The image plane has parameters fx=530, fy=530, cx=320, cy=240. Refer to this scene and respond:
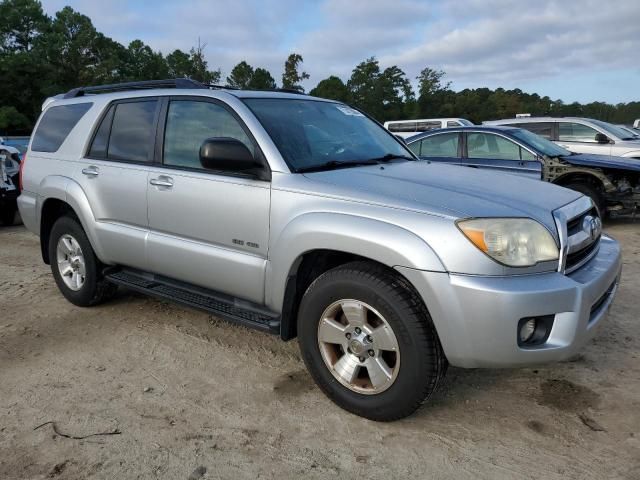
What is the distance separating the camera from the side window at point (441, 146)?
8.69 metres

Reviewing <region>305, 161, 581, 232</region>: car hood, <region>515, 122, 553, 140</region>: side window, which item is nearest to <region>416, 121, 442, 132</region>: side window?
<region>515, 122, 553, 140</region>: side window

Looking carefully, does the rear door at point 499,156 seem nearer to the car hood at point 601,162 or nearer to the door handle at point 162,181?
the car hood at point 601,162

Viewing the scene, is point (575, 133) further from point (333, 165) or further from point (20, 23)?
point (20, 23)

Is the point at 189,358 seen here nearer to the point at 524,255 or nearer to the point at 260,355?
the point at 260,355

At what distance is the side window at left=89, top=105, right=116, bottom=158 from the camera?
4.24 meters

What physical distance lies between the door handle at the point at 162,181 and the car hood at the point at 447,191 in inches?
43.0

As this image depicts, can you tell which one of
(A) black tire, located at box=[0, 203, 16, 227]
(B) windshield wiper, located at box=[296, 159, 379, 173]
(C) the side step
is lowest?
(A) black tire, located at box=[0, 203, 16, 227]

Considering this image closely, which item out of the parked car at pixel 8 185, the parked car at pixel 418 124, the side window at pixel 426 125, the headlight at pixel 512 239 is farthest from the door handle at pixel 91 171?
the side window at pixel 426 125

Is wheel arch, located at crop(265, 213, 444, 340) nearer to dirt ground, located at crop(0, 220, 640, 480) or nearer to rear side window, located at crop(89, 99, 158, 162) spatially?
dirt ground, located at crop(0, 220, 640, 480)

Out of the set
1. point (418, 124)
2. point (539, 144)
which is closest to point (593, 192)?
point (539, 144)

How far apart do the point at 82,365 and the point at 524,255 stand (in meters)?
2.90

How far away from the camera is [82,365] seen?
359 cm

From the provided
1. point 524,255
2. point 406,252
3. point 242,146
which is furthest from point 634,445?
point 242,146

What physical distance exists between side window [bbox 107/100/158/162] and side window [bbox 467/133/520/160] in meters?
5.85
